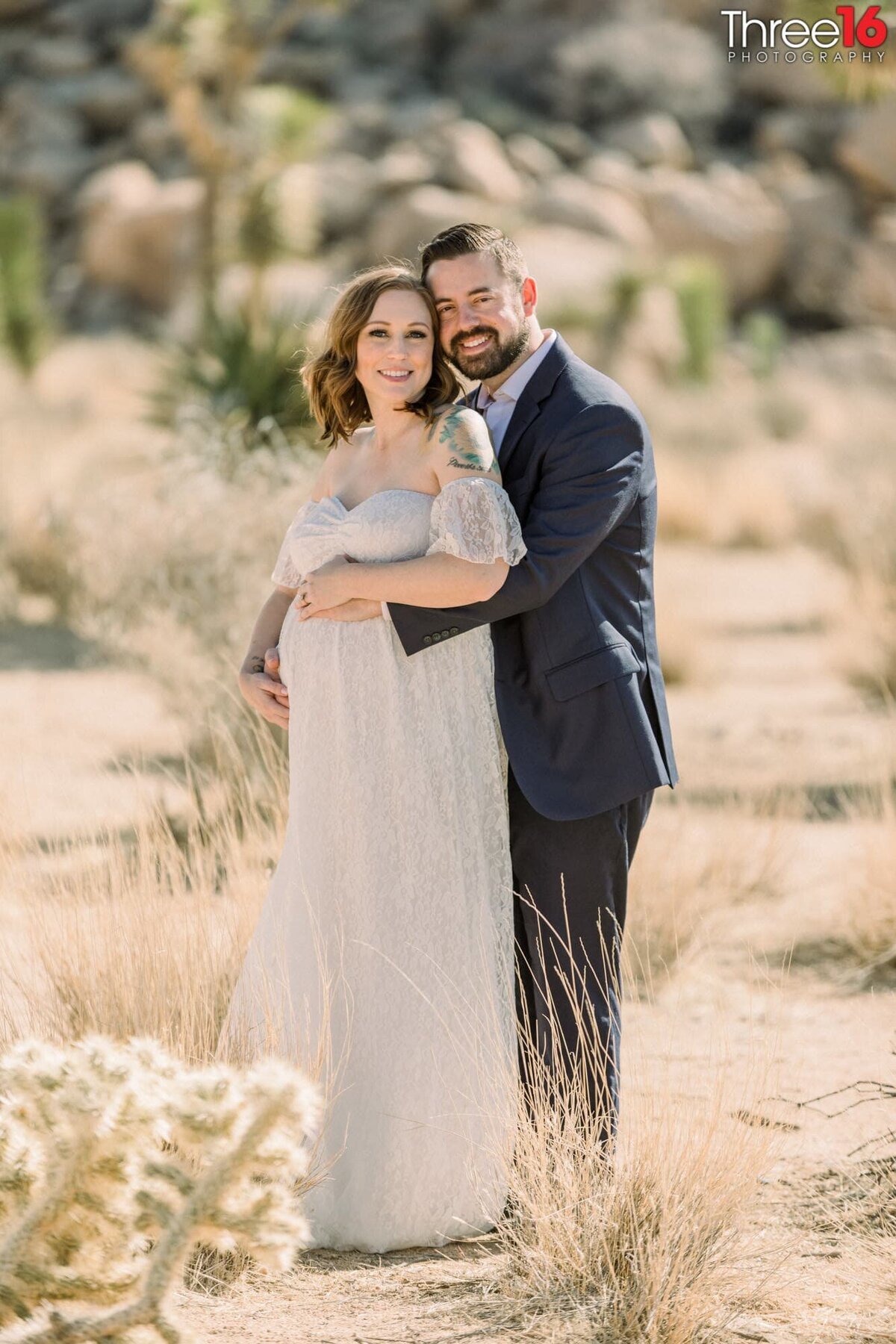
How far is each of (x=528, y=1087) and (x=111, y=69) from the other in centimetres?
4491

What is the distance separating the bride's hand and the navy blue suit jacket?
0.13m

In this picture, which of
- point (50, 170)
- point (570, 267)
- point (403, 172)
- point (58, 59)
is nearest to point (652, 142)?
point (403, 172)

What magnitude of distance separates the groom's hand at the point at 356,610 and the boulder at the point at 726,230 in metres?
33.2

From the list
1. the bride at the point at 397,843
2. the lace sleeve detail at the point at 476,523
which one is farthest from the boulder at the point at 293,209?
the lace sleeve detail at the point at 476,523

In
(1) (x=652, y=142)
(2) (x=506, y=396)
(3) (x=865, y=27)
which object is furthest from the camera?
(1) (x=652, y=142)

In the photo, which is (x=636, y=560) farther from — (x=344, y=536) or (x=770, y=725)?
(x=770, y=725)

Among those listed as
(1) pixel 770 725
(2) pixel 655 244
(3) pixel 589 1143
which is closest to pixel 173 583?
(1) pixel 770 725

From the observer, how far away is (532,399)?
12.3 feet

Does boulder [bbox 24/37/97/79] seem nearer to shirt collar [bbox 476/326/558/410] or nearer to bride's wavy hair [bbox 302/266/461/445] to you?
bride's wavy hair [bbox 302/266/461/445]

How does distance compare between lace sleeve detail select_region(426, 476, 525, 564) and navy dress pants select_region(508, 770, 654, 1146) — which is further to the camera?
navy dress pants select_region(508, 770, 654, 1146)

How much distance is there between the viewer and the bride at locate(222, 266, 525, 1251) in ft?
11.7

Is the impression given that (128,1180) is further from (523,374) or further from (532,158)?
(532,158)

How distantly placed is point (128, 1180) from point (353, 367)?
1.96 m

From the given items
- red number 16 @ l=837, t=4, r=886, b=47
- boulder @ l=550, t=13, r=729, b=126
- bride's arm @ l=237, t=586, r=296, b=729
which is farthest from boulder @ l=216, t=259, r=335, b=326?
bride's arm @ l=237, t=586, r=296, b=729
